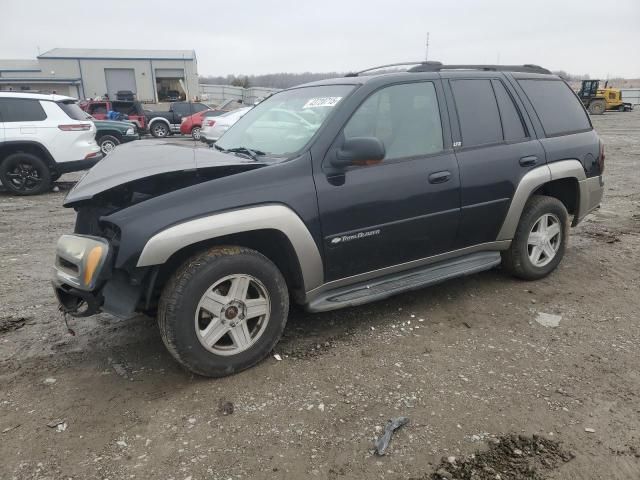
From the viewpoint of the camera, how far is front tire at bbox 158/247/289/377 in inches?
109

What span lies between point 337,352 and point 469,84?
2392 millimetres

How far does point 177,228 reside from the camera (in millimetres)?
2680

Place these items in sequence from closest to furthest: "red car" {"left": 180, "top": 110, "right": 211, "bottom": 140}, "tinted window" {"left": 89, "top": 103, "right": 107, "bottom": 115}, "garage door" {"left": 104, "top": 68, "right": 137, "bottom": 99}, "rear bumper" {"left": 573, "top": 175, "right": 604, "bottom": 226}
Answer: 1. "rear bumper" {"left": 573, "top": 175, "right": 604, "bottom": 226}
2. "red car" {"left": 180, "top": 110, "right": 211, "bottom": 140}
3. "tinted window" {"left": 89, "top": 103, "right": 107, "bottom": 115}
4. "garage door" {"left": 104, "top": 68, "right": 137, "bottom": 99}

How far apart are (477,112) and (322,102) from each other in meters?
1.32

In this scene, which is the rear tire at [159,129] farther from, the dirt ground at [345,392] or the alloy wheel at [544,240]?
the alloy wheel at [544,240]

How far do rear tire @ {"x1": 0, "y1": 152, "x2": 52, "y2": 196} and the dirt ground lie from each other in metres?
5.61

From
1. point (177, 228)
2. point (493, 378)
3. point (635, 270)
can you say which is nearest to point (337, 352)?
point (493, 378)

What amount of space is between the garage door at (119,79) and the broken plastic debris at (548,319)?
4394 cm

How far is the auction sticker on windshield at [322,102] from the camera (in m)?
3.41

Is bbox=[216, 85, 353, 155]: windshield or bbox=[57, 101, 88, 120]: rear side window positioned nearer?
bbox=[216, 85, 353, 155]: windshield

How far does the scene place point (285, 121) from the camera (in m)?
3.73

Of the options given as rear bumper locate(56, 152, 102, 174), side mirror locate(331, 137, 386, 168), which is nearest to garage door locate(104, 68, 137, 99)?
rear bumper locate(56, 152, 102, 174)

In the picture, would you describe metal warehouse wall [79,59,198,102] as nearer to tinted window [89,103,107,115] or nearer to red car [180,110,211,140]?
tinted window [89,103,107,115]

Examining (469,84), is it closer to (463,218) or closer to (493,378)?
(463,218)
